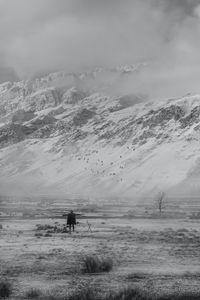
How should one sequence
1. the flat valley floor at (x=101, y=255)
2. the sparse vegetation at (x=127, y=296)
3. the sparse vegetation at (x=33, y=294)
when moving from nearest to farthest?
the sparse vegetation at (x=127, y=296), the sparse vegetation at (x=33, y=294), the flat valley floor at (x=101, y=255)

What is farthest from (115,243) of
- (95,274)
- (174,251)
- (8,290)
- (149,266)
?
(8,290)

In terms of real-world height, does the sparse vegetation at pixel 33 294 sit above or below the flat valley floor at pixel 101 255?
below

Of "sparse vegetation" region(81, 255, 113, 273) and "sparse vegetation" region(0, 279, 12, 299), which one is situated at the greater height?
"sparse vegetation" region(81, 255, 113, 273)

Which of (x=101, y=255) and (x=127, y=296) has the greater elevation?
(x=101, y=255)

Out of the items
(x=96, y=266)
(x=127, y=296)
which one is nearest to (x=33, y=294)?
(x=127, y=296)

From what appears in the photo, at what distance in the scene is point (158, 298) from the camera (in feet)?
58.3

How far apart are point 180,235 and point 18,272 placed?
2277 cm

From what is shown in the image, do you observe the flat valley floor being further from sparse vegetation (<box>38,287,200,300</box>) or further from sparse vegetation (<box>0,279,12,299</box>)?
sparse vegetation (<box>38,287,200,300</box>)

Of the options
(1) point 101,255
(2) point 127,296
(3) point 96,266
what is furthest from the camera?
(1) point 101,255

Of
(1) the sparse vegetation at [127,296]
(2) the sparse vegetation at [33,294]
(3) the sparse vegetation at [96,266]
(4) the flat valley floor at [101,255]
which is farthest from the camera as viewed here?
(3) the sparse vegetation at [96,266]

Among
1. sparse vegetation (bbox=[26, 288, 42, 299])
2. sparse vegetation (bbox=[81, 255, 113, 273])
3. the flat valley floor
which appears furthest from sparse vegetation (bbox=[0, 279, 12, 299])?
sparse vegetation (bbox=[81, 255, 113, 273])

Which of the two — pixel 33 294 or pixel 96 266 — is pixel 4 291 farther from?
pixel 96 266

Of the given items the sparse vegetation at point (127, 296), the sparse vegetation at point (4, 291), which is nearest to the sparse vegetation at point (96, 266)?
the sparse vegetation at point (127, 296)

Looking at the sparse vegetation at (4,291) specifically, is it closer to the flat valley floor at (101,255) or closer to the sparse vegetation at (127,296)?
the flat valley floor at (101,255)
